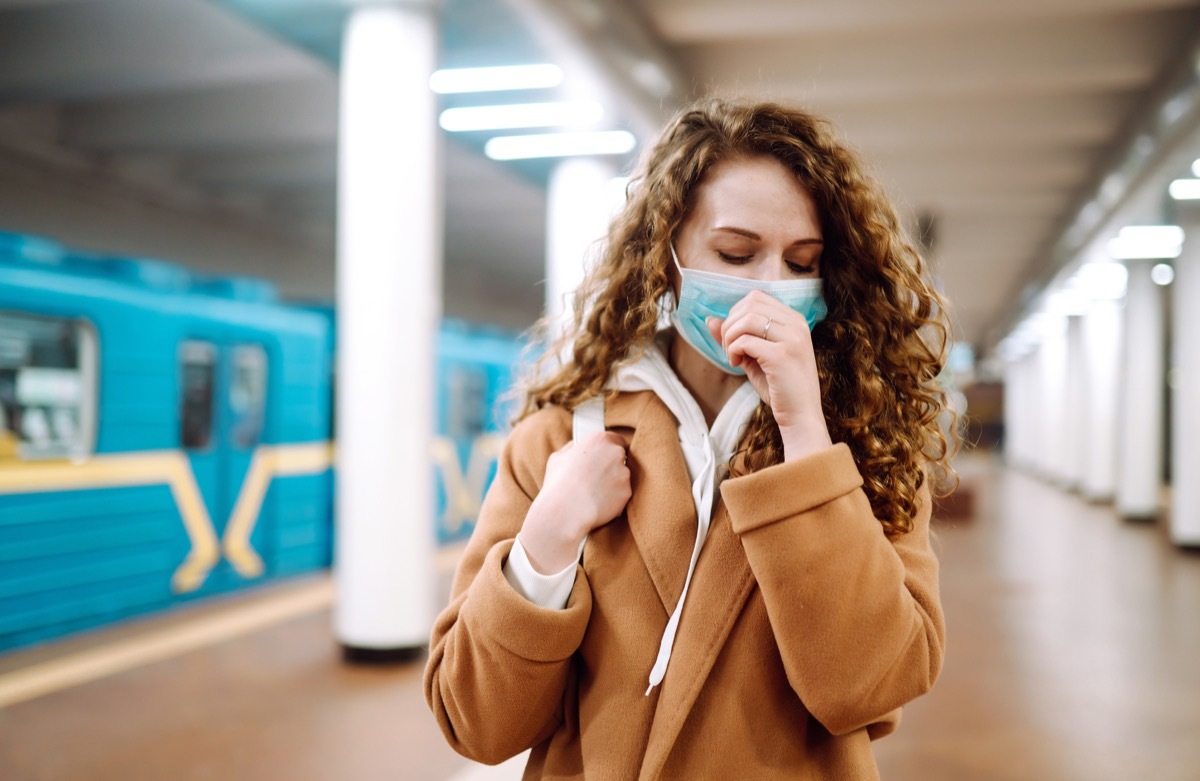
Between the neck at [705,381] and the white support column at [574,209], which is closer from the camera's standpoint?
the neck at [705,381]

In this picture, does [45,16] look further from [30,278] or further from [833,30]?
[833,30]

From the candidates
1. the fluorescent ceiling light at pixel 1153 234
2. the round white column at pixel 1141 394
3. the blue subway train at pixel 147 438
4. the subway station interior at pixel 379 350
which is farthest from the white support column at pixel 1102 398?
the blue subway train at pixel 147 438

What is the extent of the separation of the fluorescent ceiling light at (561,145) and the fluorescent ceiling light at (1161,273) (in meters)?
9.95

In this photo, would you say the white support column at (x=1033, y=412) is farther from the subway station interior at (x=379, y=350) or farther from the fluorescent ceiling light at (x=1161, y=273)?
the subway station interior at (x=379, y=350)

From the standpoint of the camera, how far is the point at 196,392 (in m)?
7.06

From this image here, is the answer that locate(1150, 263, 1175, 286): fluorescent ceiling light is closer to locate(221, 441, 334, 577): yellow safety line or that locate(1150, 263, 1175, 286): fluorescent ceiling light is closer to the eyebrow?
locate(221, 441, 334, 577): yellow safety line

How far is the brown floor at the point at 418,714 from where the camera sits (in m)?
4.31

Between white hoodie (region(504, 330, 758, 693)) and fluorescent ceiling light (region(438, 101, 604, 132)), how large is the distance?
634cm

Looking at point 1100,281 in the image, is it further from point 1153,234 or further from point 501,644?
point 501,644

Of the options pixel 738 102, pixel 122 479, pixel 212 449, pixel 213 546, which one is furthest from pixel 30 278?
pixel 738 102

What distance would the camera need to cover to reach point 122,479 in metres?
6.30

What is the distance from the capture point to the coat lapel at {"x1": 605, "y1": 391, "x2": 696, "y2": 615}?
51.8 inches

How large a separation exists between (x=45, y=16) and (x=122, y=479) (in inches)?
170

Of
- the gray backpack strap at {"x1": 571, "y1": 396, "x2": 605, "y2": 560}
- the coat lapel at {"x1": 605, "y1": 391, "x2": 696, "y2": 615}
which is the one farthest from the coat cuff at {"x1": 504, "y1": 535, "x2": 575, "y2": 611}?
the gray backpack strap at {"x1": 571, "y1": 396, "x2": 605, "y2": 560}
